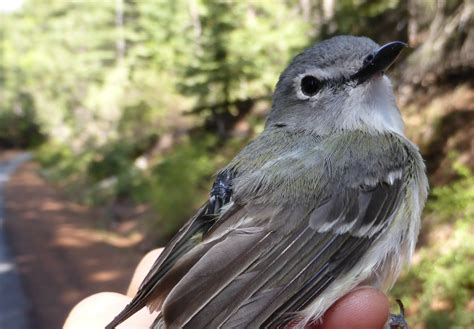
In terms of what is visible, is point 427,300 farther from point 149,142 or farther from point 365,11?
point 149,142

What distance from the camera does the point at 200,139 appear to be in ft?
57.3

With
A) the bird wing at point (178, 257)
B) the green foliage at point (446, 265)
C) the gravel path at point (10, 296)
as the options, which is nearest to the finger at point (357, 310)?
the bird wing at point (178, 257)

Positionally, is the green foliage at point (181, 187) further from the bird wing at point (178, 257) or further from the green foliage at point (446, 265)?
the bird wing at point (178, 257)

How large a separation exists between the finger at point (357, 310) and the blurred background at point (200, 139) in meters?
3.63

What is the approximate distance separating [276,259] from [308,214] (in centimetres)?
25

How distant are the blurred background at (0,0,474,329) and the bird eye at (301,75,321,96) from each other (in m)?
3.94

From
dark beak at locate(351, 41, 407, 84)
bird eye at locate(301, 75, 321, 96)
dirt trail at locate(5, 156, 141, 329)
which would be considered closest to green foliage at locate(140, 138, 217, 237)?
dirt trail at locate(5, 156, 141, 329)

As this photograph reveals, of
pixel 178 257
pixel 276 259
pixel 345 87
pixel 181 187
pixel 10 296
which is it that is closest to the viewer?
pixel 276 259

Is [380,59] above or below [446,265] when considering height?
above

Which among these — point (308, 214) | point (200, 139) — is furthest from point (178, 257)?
point (200, 139)

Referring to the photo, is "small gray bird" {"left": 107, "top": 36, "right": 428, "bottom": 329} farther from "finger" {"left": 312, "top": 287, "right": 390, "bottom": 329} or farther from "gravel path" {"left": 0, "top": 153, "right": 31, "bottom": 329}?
"gravel path" {"left": 0, "top": 153, "right": 31, "bottom": 329}

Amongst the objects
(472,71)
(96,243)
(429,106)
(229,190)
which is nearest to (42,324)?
(96,243)

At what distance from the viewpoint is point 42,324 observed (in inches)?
291

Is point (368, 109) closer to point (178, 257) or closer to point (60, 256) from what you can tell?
point (178, 257)
